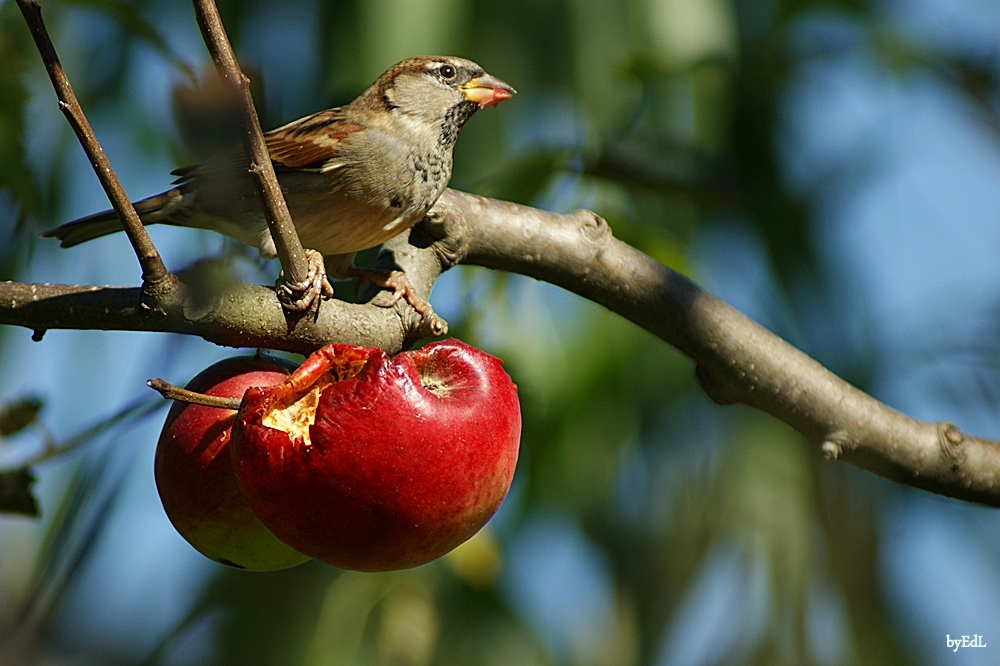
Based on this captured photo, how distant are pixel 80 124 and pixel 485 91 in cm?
202

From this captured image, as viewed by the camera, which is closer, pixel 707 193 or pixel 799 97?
pixel 707 193

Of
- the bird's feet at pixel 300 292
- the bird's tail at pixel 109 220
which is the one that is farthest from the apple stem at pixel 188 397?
the bird's tail at pixel 109 220

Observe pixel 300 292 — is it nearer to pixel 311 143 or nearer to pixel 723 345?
pixel 723 345

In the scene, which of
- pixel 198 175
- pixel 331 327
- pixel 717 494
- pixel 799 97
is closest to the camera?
pixel 331 327

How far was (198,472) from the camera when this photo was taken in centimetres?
170

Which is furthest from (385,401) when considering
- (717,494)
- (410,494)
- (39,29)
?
(717,494)

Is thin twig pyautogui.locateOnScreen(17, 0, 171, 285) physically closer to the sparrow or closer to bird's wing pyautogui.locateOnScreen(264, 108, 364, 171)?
the sparrow

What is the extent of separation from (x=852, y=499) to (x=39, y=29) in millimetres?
3105

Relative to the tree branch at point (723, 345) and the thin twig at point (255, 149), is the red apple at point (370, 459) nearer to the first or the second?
the thin twig at point (255, 149)

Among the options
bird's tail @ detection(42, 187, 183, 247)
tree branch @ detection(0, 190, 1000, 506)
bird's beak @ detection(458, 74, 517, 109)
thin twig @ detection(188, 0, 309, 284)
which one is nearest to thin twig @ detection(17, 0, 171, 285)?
thin twig @ detection(188, 0, 309, 284)

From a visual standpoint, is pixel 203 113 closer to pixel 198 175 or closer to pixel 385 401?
pixel 385 401

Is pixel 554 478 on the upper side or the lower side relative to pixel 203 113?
lower

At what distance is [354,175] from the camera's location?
2906mm

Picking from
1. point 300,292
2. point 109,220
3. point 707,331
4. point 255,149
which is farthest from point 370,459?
point 109,220
